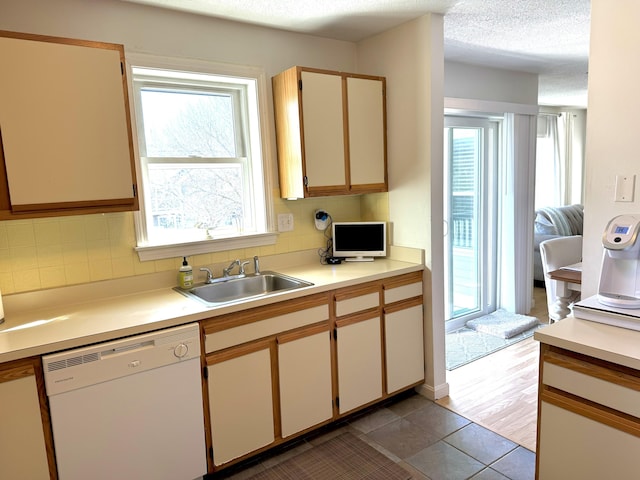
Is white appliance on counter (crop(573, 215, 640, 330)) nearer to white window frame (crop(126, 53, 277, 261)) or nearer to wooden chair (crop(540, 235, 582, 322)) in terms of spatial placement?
wooden chair (crop(540, 235, 582, 322))

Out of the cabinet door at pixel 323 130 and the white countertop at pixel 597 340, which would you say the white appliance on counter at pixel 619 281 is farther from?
the cabinet door at pixel 323 130

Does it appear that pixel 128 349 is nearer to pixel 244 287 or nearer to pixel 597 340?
pixel 244 287

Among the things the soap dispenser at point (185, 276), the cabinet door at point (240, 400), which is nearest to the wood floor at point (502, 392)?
the cabinet door at point (240, 400)

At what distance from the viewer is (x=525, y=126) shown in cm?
431

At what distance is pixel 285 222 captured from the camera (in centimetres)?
293

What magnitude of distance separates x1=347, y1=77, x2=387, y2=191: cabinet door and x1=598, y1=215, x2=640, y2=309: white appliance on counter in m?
1.49

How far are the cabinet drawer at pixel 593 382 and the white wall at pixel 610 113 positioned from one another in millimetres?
609

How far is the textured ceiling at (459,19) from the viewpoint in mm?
2416

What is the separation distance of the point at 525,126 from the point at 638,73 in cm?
267

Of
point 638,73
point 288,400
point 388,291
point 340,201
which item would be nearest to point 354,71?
point 340,201

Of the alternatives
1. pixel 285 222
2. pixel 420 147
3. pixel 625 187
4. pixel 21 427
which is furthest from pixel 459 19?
pixel 21 427

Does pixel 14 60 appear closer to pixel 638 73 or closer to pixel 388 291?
pixel 388 291

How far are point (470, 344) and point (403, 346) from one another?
124 cm

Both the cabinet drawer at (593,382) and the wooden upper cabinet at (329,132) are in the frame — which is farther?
the wooden upper cabinet at (329,132)
